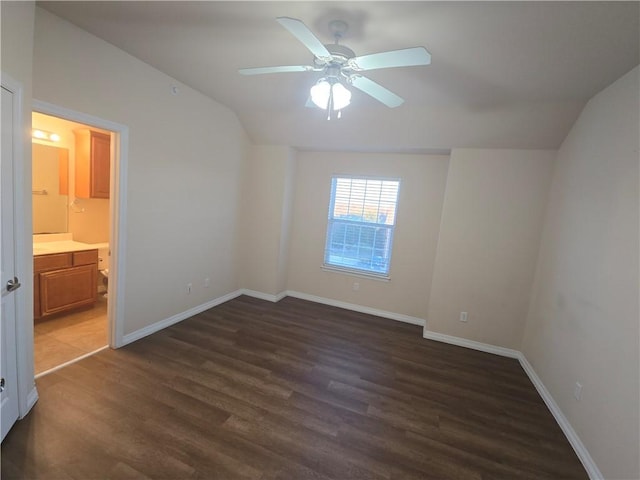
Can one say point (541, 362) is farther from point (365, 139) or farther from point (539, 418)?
point (365, 139)

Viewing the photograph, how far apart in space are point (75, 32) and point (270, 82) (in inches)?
58.6

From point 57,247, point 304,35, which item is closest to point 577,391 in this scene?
point 304,35

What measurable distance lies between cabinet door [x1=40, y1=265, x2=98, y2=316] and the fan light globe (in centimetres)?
345

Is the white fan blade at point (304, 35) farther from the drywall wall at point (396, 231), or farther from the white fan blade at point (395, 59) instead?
the drywall wall at point (396, 231)

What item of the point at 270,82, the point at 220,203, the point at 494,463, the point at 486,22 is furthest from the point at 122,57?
the point at 494,463

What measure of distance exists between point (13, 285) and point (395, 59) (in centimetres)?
252

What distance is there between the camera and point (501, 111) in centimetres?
280

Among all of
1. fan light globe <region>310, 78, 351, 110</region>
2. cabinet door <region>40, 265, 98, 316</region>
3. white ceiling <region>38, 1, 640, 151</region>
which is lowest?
cabinet door <region>40, 265, 98, 316</region>

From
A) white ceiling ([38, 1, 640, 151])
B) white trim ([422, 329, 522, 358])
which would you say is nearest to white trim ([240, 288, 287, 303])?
white trim ([422, 329, 522, 358])

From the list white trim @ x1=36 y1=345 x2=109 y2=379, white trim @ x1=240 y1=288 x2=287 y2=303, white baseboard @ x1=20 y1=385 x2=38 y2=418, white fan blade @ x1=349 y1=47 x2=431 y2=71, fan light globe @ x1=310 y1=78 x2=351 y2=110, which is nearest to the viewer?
white fan blade @ x1=349 y1=47 x2=431 y2=71

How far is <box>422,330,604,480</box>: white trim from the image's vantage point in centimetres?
187

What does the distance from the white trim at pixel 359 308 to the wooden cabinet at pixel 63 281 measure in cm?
265

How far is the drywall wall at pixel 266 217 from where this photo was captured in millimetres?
4246

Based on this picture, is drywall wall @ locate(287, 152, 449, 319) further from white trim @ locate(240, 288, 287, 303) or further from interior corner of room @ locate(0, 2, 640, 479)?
white trim @ locate(240, 288, 287, 303)
